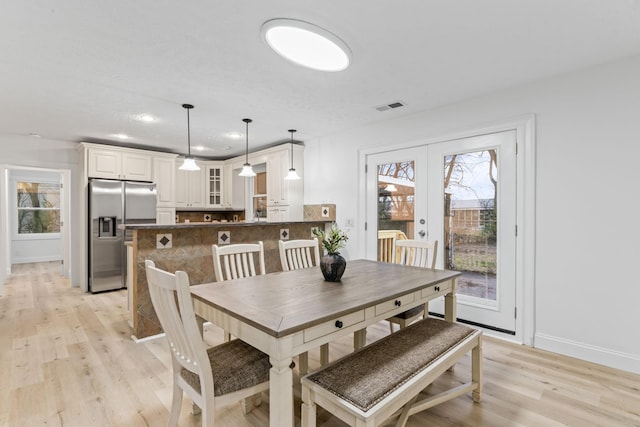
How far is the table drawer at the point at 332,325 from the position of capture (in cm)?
136

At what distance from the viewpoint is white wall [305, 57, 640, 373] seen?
92.9 inches

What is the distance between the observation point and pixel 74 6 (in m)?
1.74

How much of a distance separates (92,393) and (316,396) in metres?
1.69

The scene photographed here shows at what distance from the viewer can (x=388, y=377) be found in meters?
1.41

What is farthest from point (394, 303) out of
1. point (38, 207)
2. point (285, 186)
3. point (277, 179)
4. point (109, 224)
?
point (38, 207)

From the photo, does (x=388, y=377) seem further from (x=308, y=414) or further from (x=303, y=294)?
(x=303, y=294)

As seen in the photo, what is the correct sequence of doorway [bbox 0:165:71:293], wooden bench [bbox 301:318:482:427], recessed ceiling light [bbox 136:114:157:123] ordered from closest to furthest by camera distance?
wooden bench [bbox 301:318:482:427]
recessed ceiling light [bbox 136:114:157:123]
doorway [bbox 0:165:71:293]

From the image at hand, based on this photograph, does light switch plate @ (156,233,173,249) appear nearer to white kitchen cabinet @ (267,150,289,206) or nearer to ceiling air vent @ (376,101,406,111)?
white kitchen cabinet @ (267,150,289,206)

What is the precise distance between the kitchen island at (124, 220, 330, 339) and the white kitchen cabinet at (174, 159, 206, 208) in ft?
9.38

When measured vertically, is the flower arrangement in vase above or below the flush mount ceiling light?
below

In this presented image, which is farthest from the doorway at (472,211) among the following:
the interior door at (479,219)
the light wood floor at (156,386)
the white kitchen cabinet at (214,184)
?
the white kitchen cabinet at (214,184)

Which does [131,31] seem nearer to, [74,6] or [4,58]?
[74,6]

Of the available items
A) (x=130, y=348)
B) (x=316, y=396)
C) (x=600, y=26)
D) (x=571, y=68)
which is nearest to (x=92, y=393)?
(x=130, y=348)

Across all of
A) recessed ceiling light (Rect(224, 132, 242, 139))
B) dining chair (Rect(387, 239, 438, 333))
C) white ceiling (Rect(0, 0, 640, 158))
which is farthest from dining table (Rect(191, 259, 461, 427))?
recessed ceiling light (Rect(224, 132, 242, 139))
